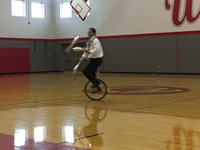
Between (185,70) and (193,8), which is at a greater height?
(193,8)

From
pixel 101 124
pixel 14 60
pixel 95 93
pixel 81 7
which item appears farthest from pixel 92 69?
pixel 14 60

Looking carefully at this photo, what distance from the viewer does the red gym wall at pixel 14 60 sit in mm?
23688

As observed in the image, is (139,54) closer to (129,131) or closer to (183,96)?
(183,96)

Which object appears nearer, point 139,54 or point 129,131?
point 129,131

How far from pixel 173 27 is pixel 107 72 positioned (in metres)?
5.54

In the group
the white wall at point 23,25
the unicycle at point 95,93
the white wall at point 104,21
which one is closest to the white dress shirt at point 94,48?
the unicycle at point 95,93

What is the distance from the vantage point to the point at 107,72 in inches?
939

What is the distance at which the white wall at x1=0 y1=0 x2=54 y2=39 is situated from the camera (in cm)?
2373

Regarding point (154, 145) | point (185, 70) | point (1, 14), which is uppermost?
point (1, 14)

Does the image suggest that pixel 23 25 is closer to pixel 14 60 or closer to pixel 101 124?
pixel 14 60

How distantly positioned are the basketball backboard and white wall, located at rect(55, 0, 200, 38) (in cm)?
33

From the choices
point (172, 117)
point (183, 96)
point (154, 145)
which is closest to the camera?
point (154, 145)

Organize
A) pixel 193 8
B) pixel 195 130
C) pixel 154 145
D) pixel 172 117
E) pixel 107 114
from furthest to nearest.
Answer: pixel 193 8, pixel 107 114, pixel 172 117, pixel 195 130, pixel 154 145

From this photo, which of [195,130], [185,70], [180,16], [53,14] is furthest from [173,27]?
[195,130]
